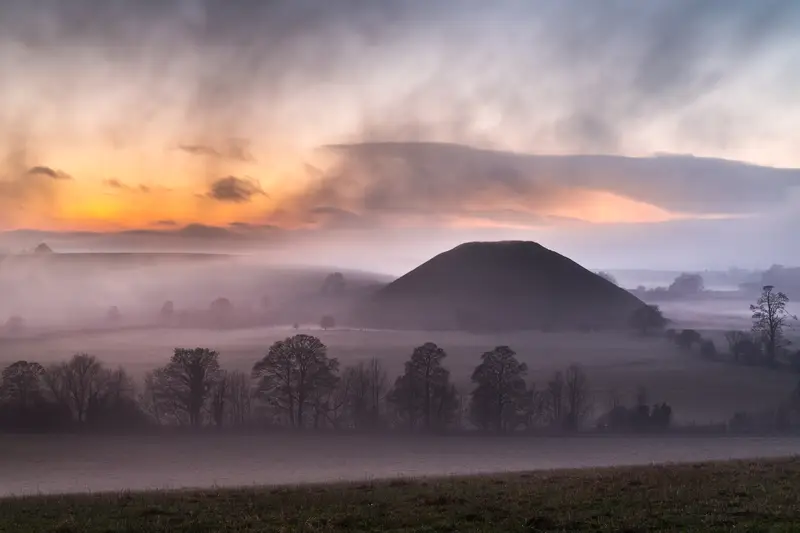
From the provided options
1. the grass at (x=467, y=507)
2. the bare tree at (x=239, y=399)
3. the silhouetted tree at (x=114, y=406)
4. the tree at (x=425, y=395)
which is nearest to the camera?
the grass at (x=467, y=507)

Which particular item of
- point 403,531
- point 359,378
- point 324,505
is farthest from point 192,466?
point 403,531

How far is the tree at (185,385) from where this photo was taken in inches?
3223

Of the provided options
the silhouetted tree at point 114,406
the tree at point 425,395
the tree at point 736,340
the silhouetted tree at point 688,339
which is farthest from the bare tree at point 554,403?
the silhouetted tree at point 688,339

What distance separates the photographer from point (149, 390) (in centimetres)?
8481

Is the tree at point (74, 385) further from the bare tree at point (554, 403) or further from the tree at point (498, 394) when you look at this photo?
the bare tree at point (554, 403)

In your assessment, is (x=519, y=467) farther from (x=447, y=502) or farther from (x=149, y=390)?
(x=149, y=390)

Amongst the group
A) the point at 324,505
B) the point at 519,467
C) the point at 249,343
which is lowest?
the point at 519,467

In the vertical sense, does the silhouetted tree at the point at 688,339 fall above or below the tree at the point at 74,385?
above

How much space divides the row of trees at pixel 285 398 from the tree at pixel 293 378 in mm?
141

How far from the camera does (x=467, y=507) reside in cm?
2738

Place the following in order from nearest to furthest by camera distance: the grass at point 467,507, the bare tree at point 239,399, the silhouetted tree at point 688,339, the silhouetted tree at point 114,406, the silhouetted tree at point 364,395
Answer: the grass at point 467,507, the silhouetted tree at point 114,406, the bare tree at point 239,399, the silhouetted tree at point 364,395, the silhouetted tree at point 688,339

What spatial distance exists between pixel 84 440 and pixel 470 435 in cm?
4982

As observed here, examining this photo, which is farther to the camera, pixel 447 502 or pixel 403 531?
pixel 447 502

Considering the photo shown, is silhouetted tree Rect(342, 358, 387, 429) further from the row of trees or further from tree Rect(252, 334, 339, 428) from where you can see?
tree Rect(252, 334, 339, 428)
